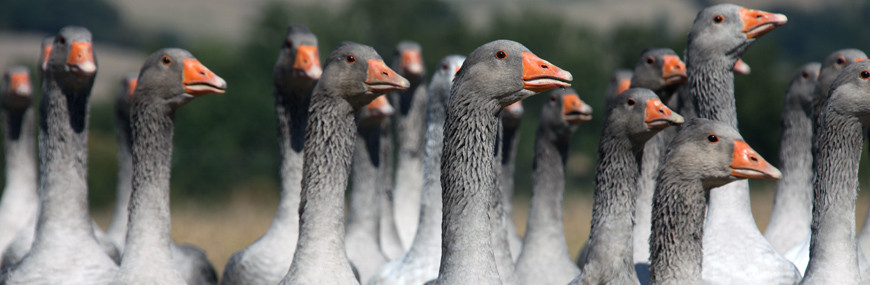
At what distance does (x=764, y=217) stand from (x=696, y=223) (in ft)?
46.4

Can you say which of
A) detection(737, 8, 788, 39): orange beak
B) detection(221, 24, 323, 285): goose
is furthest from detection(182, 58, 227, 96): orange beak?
detection(737, 8, 788, 39): orange beak

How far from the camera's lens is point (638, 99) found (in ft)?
26.0

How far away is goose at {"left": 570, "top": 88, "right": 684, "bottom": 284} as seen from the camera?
7.32 meters

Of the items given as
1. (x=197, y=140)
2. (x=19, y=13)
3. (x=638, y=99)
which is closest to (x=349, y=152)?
(x=638, y=99)

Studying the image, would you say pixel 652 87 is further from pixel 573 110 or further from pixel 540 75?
pixel 540 75

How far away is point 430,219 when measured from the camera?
9.31 meters

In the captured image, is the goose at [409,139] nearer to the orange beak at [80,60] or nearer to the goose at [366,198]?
the goose at [366,198]

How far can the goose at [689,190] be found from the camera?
23.0ft

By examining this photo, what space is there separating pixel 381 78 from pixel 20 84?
7321 millimetres

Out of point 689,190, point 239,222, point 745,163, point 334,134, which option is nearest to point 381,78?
point 334,134

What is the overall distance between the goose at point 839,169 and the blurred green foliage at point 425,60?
27832mm

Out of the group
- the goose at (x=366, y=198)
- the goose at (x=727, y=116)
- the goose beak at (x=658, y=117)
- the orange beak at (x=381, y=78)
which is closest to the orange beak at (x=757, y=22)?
the goose at (x=727, y=116)

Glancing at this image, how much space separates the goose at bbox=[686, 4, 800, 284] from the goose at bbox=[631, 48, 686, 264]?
1.49 ft

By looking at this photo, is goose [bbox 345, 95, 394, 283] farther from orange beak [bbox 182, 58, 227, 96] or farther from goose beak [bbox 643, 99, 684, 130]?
goose beak [bbox 643, 99, 684, 130]
